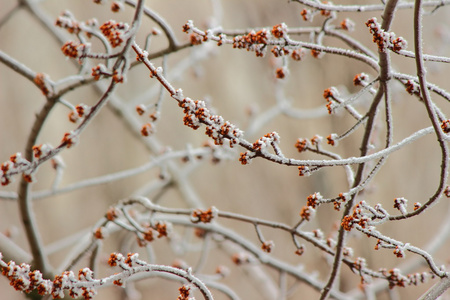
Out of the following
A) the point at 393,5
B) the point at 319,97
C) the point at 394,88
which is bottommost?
the point at 393,5

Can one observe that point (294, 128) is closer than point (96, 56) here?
No

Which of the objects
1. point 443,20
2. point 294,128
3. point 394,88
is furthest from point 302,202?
point 443,20

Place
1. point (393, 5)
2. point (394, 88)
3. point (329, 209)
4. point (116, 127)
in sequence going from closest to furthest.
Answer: point (393, 5), point (394, 88), point (116, 127), point (329, 209)

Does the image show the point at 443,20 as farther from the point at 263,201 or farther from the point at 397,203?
the point at 397,203

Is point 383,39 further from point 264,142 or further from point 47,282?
point 47,282

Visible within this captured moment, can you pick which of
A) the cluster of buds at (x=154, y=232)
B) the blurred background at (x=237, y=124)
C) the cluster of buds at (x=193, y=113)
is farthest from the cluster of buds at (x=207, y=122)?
the blurred background at (x=237, y=124)

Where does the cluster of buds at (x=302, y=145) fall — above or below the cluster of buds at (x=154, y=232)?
below

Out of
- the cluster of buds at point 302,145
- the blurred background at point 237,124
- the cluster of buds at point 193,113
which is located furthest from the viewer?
the blurred background at point 237,124

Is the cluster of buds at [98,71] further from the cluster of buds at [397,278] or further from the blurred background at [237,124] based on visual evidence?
the blurred background at [237,124]
